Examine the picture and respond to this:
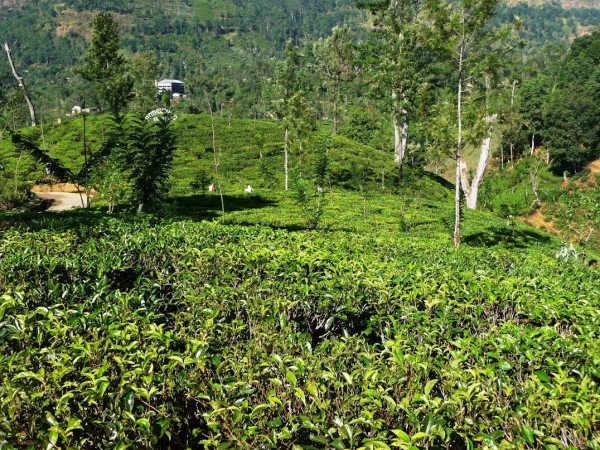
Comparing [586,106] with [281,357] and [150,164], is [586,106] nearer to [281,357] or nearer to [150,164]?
[150,164]

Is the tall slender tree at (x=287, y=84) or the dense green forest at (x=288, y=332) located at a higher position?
the tall slender tree at (x=287, y=84)

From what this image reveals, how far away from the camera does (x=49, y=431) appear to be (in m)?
2.67

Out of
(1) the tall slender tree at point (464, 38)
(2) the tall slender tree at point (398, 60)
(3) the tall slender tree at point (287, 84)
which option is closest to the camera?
(1) the tall slender tree at point (464, 38)

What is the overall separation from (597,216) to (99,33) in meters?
43.5

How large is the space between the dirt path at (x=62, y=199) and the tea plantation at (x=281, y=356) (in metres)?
19.4

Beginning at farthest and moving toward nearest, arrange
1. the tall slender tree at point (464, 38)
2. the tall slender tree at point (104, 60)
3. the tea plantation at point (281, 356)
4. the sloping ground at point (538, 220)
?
1. the sloping ground at point (538, 220)
2. the tall slender tree at point (104, 60)
3. the tall slender tree at point (464, 38)
4. the tea plantation at point (281, 356)

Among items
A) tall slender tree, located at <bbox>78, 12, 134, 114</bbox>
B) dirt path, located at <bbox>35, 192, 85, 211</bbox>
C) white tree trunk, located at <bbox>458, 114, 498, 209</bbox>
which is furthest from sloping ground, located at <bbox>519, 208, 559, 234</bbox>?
dirt path, located at <bbox>35, 192, 85, 211</bbox>

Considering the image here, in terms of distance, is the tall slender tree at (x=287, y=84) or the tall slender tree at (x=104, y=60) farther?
the tall slender tree at (x=104, y=60)

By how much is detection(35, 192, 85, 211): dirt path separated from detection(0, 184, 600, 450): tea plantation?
1936cm

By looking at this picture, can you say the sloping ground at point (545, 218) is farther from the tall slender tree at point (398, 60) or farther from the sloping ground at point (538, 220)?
the tall slender tree at point (398, 60)

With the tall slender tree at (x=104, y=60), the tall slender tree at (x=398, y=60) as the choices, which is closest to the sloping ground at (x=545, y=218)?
the tall slender tree at (x=398, y=60)

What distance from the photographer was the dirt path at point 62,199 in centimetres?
2427

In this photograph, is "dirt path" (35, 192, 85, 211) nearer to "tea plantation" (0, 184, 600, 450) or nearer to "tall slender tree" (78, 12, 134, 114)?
"tall slender tree" (78, 12, 134, 114)

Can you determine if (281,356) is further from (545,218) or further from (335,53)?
(545,218)
